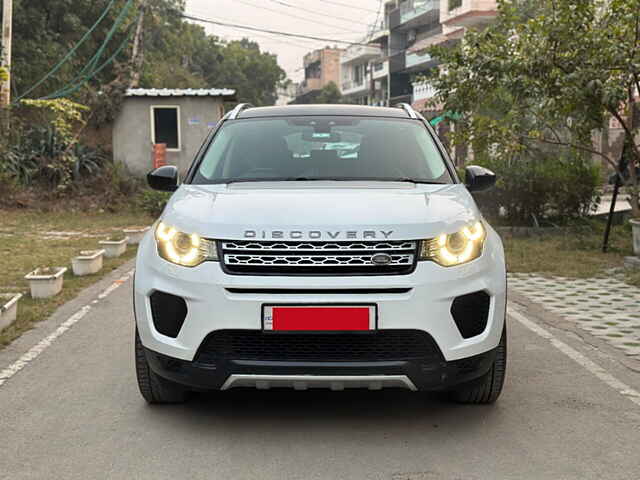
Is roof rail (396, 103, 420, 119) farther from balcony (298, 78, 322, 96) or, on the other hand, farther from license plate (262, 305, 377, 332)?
balcony (298, 78, 322, 96)

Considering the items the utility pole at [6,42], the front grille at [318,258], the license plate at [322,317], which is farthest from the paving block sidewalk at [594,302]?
the utility pole at [6,42]

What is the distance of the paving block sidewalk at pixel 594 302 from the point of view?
22.7ft

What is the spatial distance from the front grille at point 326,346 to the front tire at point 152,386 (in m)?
0.63

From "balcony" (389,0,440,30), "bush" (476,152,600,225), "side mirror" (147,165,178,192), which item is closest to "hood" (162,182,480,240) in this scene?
"side mirror" (147,165,178,192)

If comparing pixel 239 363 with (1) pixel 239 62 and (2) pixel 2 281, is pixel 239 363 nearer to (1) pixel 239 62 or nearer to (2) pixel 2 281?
(2) pixel 2 281

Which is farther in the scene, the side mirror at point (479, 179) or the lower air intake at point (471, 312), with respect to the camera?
the side mirror at point (479, 179)

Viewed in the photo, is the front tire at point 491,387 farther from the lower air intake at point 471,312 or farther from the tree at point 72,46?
the tree at point 72,46

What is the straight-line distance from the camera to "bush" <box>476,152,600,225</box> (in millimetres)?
15502

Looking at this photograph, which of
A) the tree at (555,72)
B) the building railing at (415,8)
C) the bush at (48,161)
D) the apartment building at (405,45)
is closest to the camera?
the tree at (555,72)

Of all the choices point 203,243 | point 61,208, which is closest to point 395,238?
point 203,243

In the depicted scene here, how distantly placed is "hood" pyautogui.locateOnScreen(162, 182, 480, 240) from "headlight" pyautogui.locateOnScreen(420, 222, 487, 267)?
0.13ft

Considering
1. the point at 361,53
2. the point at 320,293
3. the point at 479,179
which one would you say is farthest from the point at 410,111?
the point at 361,53

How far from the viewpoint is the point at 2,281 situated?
9688 millimetres

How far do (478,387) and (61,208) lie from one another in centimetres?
1783
